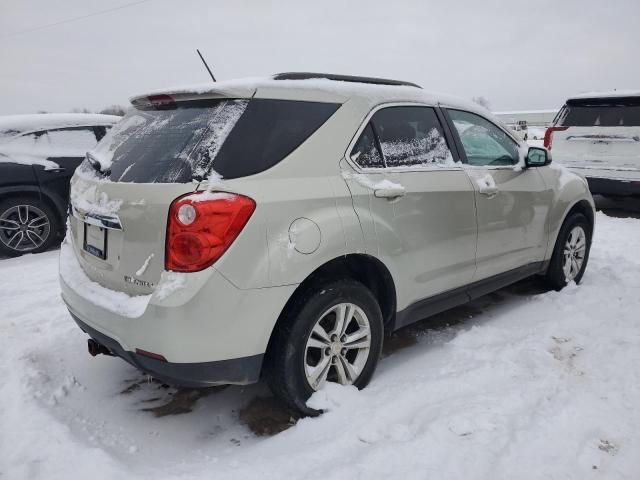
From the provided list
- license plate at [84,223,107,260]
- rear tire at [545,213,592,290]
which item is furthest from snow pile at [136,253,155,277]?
rear tire at [545,213,592,290]

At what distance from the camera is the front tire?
7.51 ft

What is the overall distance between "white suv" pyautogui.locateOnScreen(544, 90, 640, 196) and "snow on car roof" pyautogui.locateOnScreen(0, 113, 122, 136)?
22.1 feet

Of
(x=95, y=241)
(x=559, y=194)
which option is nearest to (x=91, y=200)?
(x=95, y=241)

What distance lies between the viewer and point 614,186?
727cm

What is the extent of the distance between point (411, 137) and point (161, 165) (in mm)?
1517

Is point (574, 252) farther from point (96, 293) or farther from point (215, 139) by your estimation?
point (96, 293)

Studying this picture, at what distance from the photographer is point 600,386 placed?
2.68 metres

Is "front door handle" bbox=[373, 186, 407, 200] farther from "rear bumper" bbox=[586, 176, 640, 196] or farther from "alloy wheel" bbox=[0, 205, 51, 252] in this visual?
"rear bumper" bbox=[586, 176, 640, 196]

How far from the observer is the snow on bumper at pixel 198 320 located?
201 centimetres

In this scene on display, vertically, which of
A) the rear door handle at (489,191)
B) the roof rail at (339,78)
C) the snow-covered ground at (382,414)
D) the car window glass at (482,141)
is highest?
the roof rail at (339,78)

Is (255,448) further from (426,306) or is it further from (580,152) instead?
(580,152)

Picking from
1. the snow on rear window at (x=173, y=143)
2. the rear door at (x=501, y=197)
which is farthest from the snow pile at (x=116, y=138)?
the rear door at (x=501, y=197)

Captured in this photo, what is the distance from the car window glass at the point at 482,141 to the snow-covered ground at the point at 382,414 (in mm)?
1242

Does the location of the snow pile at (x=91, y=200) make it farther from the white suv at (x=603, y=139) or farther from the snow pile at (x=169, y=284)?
the white suv at (x=603, y=139)
